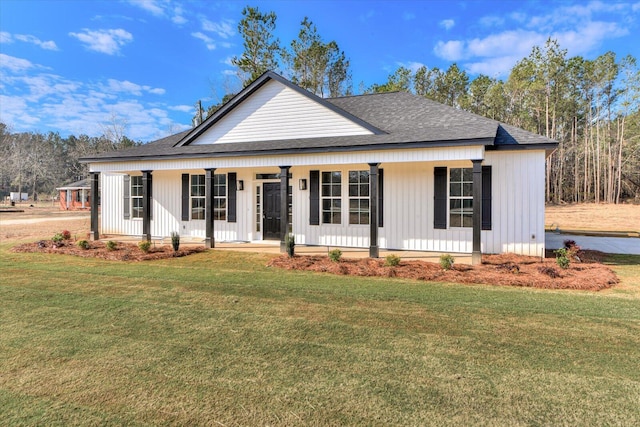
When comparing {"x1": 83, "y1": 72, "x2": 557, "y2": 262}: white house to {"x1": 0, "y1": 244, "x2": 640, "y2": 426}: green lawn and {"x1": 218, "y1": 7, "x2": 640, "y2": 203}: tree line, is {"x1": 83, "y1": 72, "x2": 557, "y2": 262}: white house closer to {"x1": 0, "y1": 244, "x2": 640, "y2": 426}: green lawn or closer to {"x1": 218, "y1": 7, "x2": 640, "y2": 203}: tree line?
{"x1": 0, "y1": 244, "x2": 640, "y2": 426}: green lawn

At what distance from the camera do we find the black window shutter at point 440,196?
9.41 meters

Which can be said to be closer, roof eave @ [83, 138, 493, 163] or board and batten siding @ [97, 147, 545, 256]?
roof eave @ [83, 138, 493, 163]

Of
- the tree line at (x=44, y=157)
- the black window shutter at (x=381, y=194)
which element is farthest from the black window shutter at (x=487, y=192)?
the tree line at (x=44, y=157)

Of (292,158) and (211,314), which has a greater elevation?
(292,158)

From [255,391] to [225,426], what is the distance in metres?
0.44

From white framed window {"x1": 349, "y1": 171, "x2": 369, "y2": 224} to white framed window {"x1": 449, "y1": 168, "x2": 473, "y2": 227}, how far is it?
92.4 inches

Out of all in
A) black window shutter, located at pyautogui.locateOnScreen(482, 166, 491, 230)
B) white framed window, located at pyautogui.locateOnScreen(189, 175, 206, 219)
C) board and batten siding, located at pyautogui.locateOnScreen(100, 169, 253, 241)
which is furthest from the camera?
white framed window, located at pyautogui.locateOnScreen(189, 175, 206, 219)

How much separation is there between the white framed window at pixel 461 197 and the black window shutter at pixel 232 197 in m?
6.89

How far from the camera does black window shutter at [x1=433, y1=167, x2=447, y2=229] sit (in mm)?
9414

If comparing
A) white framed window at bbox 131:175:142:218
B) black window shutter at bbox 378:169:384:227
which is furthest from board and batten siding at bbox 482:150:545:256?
white framed window at bbox 131:175:142:218

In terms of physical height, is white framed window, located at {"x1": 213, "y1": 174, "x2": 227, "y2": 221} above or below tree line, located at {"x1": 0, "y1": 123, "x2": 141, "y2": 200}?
A: below

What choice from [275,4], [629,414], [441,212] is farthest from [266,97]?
[275,4]

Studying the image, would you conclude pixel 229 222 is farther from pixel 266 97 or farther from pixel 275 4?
pixel 275 4

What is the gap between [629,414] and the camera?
2.41m
